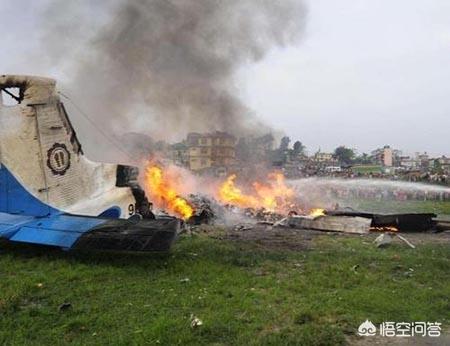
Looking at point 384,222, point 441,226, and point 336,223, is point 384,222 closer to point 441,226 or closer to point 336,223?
point 336,223

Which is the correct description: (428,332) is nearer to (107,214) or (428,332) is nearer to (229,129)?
(107,214)

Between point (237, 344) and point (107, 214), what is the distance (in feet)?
19.5

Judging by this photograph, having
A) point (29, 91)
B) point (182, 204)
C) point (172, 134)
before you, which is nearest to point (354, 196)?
point (172, 134)

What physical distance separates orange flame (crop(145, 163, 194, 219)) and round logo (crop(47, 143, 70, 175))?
800 centimetres

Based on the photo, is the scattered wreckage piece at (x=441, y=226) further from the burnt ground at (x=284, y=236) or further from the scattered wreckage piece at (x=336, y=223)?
the scattered wreckage piece at (x=336, y=223)

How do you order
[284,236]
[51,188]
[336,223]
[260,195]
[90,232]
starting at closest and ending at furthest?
[90,232] < [51,188] < [284,236] < [336,223] < [260,195]

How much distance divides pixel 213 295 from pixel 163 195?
1170cm

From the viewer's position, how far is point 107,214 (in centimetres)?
1048

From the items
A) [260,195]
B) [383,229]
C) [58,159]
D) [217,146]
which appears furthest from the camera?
[217,146]

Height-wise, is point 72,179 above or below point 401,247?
above

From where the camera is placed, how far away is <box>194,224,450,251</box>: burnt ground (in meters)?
11.8

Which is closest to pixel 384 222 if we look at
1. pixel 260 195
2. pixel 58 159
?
pixel 58 159

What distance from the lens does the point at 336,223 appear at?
50.3ft

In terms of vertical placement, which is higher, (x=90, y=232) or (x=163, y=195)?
(x=90, y=232)
